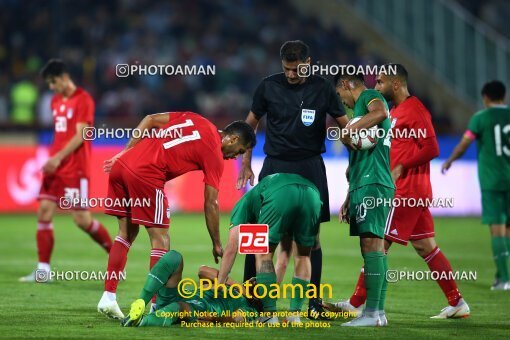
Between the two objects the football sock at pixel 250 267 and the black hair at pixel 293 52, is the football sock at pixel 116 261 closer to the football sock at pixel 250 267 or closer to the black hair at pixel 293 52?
the football sock at pixel 250 267

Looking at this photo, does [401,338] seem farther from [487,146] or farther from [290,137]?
[487,146]

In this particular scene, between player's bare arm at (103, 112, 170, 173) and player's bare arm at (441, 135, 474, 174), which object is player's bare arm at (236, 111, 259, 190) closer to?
player's bare arm at (103, 112, 170, 173)

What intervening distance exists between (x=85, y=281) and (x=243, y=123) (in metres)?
4.31

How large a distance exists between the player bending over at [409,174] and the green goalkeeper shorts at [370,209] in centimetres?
91

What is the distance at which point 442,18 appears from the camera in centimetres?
2573

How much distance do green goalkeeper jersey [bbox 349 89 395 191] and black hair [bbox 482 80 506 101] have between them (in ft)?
13.2

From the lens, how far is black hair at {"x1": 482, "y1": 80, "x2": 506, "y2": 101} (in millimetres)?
12391

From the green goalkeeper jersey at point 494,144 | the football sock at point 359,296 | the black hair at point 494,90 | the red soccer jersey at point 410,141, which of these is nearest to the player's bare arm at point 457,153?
the green goalkeeper jersey at point 494,144

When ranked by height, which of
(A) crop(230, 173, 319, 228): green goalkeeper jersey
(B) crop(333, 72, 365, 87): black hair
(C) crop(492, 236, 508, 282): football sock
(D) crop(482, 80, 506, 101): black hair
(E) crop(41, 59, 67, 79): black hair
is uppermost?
(E) crop(41, 59, 67, 79): black hair

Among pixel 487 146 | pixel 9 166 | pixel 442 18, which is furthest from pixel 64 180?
pixel 442 18

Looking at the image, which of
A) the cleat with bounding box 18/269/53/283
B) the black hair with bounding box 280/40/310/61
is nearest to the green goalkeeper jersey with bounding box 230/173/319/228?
the black hair with bounding box 280/40/310/61

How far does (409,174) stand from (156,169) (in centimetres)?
250

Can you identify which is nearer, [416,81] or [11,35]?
[11,35]

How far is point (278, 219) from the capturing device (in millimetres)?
8367
